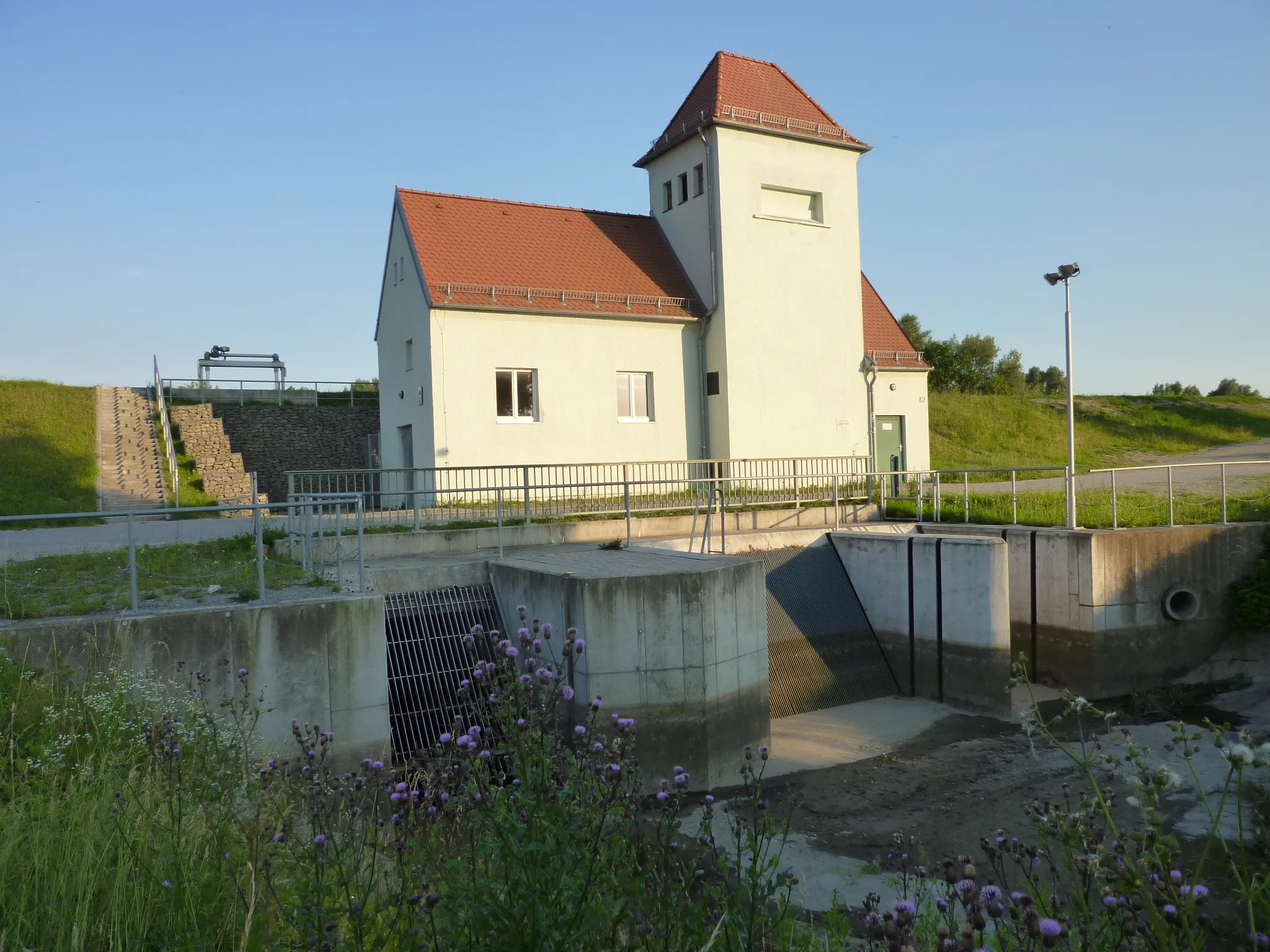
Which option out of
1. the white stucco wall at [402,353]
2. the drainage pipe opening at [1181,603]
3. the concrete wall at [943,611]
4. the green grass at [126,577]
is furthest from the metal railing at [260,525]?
the drainage pipe opening at [1181,603]

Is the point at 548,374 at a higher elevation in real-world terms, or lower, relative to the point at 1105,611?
higher

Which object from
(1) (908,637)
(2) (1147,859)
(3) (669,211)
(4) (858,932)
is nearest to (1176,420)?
(3) (669,211)

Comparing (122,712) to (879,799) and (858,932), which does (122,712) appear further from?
(879,799)

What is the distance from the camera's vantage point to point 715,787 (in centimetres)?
1035

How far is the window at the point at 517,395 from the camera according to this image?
65.4 feet

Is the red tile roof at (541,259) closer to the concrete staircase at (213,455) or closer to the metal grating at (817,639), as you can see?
the concrete staircase at (213,455)

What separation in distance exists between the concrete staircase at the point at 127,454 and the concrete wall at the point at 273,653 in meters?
13.7

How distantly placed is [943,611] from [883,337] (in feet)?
44.0

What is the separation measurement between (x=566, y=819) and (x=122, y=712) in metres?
5.04

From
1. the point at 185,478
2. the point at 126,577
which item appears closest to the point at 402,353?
the point at 185,478

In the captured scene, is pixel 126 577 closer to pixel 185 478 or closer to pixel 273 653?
pixel 273 653

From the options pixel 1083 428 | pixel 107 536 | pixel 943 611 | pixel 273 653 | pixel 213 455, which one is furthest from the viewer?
pixel 1083 428

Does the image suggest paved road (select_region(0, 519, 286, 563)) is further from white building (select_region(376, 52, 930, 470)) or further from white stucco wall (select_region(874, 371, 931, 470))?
white stucco wall (select_region(874, 371, 931, 470))

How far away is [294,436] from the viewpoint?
29.1 m
